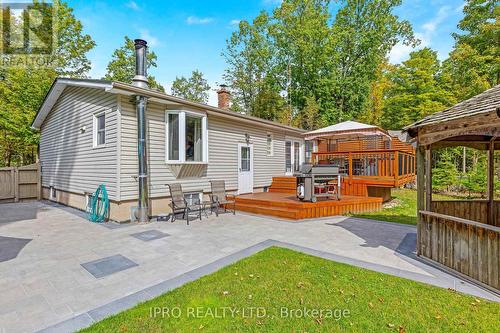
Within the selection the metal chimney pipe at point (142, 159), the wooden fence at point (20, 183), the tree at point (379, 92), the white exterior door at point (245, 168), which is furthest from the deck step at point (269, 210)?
the tree at point (379, 92)

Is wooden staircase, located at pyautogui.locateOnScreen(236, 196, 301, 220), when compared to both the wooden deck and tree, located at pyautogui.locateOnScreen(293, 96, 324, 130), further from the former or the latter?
tree, located at pyautogui.locateOnScreen(293, 96, 324, 130)

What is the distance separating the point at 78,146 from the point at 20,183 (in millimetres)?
5288

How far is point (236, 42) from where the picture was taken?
91.8 feet

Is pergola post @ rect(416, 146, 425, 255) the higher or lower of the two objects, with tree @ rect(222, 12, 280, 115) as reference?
lower

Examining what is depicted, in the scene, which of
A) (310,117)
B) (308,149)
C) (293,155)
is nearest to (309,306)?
(293,155)

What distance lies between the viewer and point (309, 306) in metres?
2.99

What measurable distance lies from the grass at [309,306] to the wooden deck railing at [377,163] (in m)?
5.84

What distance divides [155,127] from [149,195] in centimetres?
219

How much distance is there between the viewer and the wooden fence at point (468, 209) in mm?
5438

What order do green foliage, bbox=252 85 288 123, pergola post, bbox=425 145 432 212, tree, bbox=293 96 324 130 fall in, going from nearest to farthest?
pergola post, bbox=425 145 432 212, tree, bbox=293 96 324 130, green foliage, bbox=252 85 288 123

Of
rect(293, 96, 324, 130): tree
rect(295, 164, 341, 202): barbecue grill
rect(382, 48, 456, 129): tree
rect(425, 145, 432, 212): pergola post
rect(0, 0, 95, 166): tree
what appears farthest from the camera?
rect(293, 96, 324, 130): tree

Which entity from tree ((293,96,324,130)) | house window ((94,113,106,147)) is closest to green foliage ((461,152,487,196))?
tree ((293,96,324,130))

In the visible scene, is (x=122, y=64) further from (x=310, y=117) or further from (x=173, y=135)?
(x=173, y=135)

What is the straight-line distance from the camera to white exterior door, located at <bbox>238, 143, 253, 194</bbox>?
36.3 ft
